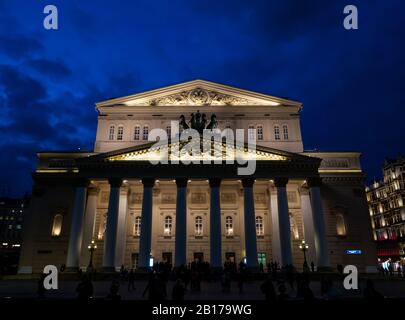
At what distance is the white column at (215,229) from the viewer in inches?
1172

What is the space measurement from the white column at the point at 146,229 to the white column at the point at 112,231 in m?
2.41

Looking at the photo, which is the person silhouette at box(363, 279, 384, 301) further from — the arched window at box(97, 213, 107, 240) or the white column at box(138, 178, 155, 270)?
the arched window at box(97, 213, 107, 240)

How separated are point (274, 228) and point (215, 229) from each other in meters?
7.58

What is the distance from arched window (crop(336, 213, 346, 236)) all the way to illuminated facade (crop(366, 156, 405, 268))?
3326 cm

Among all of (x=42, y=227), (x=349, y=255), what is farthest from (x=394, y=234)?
(x=42, y=227)

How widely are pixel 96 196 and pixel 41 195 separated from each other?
648cm

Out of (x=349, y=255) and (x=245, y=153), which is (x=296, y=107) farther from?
(x=349, y=255)

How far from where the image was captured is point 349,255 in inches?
1400

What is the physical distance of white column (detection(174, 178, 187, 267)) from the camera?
97.6 ft

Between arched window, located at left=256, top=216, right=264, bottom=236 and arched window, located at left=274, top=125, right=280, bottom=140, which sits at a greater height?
arched window, located at left=274, top=125, right=280, bottom=140

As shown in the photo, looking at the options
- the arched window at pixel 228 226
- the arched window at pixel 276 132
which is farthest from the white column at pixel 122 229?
the arched window at pixel 276 132

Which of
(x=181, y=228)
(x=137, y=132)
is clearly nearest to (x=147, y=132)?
(x=137, y=132)

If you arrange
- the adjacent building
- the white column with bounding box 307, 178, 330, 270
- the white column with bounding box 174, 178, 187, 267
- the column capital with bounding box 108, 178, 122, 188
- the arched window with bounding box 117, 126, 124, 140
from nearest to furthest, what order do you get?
the white column with bounding box 174, 178, 187, 267 → the white column with bounding box 307, 178, 330, 270 → the column capital with bounding box 108, 178, 122, 188 → the arched window with bounding box 117, 126, 124, 140 → the adjacent building

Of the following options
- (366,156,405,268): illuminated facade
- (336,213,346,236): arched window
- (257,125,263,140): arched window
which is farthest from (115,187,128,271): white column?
(366,156,405,268): illuminated facade
